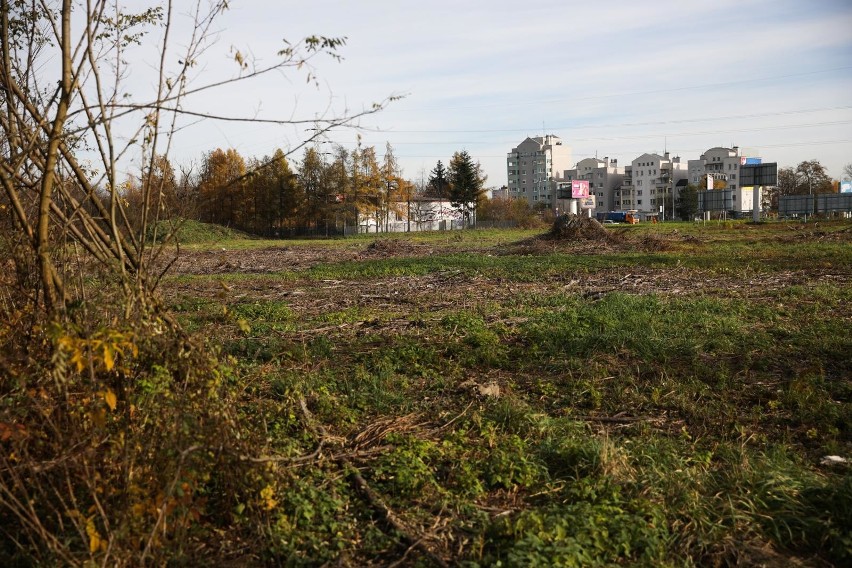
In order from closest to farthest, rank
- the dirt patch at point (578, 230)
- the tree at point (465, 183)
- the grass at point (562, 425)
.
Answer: the grass at point (562, 425), the dirt patch at point (578, 230), the tree at point (465, 183)

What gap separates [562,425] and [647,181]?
5923 inches

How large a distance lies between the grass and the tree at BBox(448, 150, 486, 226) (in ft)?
223

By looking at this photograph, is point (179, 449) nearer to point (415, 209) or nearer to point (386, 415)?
point (386, 415)

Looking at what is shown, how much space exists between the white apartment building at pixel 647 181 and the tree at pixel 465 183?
236 ft

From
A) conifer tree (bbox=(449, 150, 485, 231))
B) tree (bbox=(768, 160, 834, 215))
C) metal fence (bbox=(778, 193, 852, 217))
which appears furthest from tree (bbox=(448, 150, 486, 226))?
tree (bbox=(768, 160, 834, 215))

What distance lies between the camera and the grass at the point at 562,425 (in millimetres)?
4094

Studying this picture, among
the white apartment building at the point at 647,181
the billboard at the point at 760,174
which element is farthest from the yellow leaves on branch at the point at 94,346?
the white apartment building at the point at 647,181

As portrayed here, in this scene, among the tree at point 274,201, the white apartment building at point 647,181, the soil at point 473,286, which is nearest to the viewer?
the soil at point 473,286

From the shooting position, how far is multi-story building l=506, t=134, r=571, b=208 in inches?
6019

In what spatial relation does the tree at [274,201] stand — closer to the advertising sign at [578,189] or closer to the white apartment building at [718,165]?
the advertising sign at [578,189]

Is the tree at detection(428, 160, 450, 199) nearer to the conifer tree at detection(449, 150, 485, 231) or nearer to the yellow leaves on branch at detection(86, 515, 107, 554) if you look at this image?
the conifer tree at detection(449, 150, 485, 231)

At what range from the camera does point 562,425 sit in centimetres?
597

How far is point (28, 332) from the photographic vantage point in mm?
4793

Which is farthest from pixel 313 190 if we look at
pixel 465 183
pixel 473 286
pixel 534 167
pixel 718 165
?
pixel 718 165
